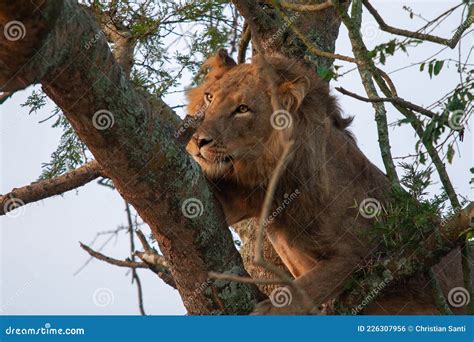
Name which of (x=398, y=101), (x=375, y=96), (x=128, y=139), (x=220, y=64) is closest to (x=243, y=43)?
(x=220, y=64)

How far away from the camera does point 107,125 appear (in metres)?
4.78

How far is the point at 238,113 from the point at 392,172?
1.35 meters

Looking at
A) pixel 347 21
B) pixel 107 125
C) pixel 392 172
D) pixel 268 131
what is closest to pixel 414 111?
pixel 392 172

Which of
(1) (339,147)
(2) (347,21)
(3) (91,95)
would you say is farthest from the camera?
(1) (339,147)

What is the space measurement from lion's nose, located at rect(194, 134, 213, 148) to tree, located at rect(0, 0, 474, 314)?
31cm

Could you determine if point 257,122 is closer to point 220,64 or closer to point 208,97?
point 208,97

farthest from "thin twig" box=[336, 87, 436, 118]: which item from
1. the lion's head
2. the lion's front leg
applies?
the lion's front leg

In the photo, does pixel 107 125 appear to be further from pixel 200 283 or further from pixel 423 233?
pixel 423 233

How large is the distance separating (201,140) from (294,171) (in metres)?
0.92

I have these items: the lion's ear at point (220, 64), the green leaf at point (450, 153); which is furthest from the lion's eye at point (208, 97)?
the green leaf at point (450, 153)

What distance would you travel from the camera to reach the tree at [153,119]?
14.3ft

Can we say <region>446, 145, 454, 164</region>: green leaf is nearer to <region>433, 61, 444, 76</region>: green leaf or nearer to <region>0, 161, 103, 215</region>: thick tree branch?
<region>433, 61, 444, 76</region>: green leaf

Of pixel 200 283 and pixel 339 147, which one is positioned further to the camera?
pixel 339 147

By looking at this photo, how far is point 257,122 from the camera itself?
639 cm
